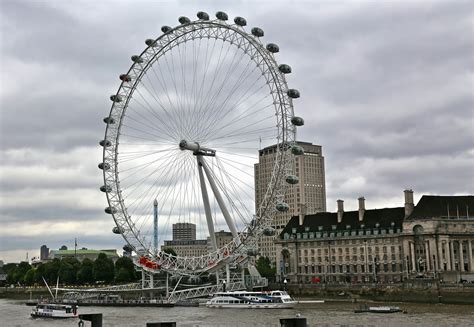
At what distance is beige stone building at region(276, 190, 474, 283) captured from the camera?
100812 millimetres

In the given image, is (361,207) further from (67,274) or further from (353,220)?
(67,274)

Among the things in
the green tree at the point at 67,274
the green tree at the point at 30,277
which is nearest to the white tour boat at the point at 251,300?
the green tree at the point at 67,274

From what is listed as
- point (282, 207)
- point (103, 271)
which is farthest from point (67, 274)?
point (282, 207)

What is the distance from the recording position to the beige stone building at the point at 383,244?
100812mm

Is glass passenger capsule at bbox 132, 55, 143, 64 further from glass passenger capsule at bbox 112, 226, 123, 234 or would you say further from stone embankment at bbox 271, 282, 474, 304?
stone embankment at bbox 271, 282, 474, 304

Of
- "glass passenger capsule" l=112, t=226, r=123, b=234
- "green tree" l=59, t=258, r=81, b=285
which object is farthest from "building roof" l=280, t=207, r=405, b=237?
"green tree" l=59, t=258, r=81, b=285

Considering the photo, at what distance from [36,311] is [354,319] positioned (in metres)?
32.3

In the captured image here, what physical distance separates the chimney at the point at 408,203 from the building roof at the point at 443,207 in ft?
2.64

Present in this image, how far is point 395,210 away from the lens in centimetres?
10919

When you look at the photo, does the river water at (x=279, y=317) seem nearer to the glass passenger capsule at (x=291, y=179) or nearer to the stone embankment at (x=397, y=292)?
the stone embankment at (x=397, y=292)

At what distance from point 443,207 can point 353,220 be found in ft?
51.0

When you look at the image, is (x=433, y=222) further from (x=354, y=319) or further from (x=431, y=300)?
(x=354, y=319)

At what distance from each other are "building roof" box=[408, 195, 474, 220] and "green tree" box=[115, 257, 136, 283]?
52916 millimetres

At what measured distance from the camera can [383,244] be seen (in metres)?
108
